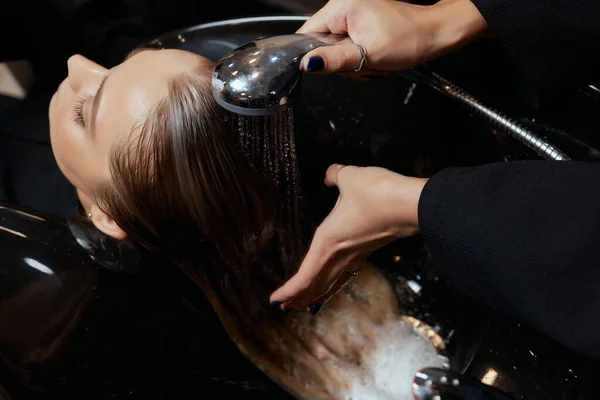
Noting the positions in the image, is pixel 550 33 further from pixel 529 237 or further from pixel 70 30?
pixel 70 30

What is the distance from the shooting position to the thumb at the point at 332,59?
22.3 inches

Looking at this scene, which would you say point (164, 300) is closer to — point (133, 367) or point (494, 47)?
point (133, 367)

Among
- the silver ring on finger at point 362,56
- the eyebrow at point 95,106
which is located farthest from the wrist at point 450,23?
the eyebrow at point 95,106

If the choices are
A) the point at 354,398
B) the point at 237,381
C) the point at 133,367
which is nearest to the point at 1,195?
the point at 133,367

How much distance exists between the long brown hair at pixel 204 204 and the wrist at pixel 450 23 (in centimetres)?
27

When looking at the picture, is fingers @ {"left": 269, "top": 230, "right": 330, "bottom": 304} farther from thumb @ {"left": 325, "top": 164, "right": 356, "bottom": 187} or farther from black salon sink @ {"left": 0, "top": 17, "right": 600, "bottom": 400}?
black salon sink @ {"left": 0, "top": 17, "right": 600, "bottom": 400}

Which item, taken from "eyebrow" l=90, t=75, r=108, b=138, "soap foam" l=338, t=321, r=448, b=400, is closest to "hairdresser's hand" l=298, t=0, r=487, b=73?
"eyebrow" l=90, t=75, r=108, b=138

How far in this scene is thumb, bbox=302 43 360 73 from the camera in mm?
565

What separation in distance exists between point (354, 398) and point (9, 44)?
0.93m

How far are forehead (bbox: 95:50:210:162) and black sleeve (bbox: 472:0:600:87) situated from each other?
0.37 meters

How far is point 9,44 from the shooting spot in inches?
41.8

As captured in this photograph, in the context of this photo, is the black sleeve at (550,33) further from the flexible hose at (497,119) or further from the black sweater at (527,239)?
the black sweater at (527,239)

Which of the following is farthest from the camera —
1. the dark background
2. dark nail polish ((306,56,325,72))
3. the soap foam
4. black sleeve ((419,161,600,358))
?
the dark background

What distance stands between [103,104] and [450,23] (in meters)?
0.43
